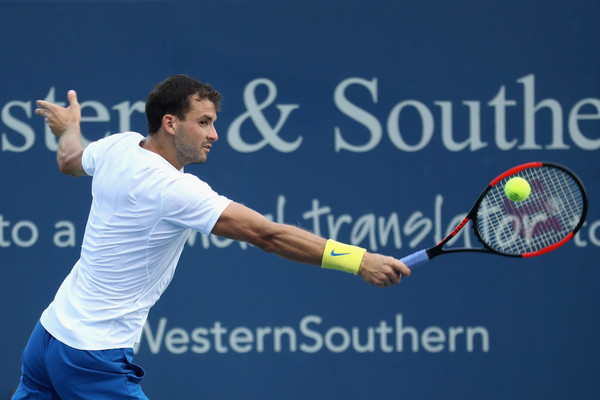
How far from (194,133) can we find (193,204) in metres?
0.34

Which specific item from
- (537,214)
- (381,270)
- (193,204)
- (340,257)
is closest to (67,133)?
(193,204)

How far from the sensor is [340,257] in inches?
113

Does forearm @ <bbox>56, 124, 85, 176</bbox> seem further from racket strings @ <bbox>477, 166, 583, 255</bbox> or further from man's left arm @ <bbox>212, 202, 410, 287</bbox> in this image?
racket strings @ <bbox>477, 166, 583, 255</bbox>

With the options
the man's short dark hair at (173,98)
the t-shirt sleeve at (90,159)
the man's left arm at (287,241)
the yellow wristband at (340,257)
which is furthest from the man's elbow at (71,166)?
the yellow wristband at (340,257)

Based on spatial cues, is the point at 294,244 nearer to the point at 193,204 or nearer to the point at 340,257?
the point at 340,257

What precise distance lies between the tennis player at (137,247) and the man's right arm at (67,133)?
39cm

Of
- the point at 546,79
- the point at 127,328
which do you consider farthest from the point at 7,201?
the point at 546,79

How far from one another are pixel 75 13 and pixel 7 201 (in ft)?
3.45

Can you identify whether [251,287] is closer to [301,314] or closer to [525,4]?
[301,314]

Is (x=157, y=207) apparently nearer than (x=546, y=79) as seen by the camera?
Yes

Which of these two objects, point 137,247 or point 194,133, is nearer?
point 137,247

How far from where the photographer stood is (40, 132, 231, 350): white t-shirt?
9.18ft

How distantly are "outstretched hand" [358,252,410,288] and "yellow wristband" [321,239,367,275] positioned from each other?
0.03m

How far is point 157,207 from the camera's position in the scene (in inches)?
111
